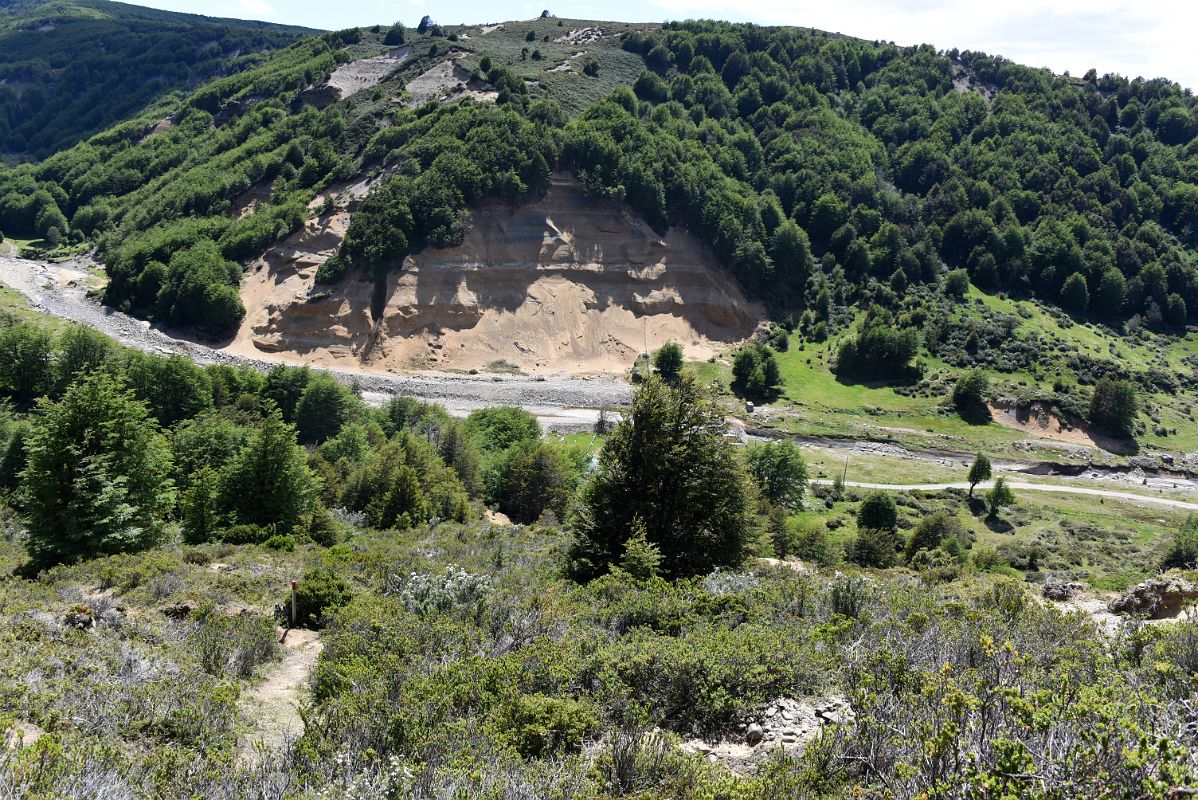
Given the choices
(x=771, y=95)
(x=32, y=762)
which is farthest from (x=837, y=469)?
(x=771, y=95)

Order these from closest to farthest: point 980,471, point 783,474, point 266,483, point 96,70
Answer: point 266,483 < point 783,474 < point 980,471 < point 96,70

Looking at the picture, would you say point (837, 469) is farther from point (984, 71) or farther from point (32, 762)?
point (984, 71)

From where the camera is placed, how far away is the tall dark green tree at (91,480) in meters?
17.3

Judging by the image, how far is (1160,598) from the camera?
1457 cm

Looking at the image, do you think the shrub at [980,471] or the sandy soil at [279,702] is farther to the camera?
the shrub at [980,471]

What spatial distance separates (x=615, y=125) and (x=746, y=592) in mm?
73046

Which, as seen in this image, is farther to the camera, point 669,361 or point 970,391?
point 669,361

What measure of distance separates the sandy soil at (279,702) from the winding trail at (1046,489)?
4366 cm

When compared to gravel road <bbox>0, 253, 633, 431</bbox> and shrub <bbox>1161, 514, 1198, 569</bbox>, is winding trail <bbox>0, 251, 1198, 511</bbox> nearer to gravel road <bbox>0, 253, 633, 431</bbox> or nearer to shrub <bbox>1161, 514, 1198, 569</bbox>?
gravel road <bbox>0, 253, 633, 431</bbox>

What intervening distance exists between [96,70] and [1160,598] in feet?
567

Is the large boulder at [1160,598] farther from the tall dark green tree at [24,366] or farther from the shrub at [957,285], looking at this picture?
the shrub at [957,285]

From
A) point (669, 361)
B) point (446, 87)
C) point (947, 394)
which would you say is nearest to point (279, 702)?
point (669, 361)

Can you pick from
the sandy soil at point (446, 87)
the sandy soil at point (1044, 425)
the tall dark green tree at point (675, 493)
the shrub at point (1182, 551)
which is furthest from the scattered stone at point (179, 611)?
the sandy soil at point (446, 87)

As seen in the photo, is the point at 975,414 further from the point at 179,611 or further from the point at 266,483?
the point at 179,611
